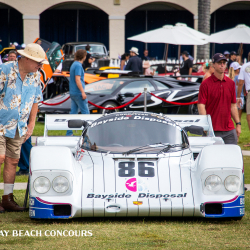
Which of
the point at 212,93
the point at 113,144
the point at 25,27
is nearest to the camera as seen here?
the point at 113,144

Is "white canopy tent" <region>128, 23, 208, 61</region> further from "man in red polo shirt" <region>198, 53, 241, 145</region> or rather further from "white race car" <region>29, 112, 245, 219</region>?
"white race car" <region>29, 112, 245, 219</region>

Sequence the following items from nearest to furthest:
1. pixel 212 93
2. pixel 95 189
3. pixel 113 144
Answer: pixel 95 189 < pixel 113 144 < pixel 212 93

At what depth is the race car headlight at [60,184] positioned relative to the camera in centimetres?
459

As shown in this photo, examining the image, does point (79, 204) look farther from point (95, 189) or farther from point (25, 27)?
point (25, 27)

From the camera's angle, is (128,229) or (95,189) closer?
(128,229)

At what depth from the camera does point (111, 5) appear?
30.4m

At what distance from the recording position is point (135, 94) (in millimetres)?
13445

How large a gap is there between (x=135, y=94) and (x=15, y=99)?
27.8ft

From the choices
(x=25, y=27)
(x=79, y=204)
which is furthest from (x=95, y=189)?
(x=25, y=27)

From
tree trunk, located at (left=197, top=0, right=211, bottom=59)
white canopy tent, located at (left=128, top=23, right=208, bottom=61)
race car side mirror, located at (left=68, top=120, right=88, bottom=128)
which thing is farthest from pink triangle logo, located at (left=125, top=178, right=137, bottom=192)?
tree trunk, located at (left=197, top=0, right=211, bottom=59)

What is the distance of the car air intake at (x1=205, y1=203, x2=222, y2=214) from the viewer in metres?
4.63

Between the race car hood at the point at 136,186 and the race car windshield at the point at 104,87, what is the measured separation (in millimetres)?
8303

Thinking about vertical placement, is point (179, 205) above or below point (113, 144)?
below

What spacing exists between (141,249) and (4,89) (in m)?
2.36
